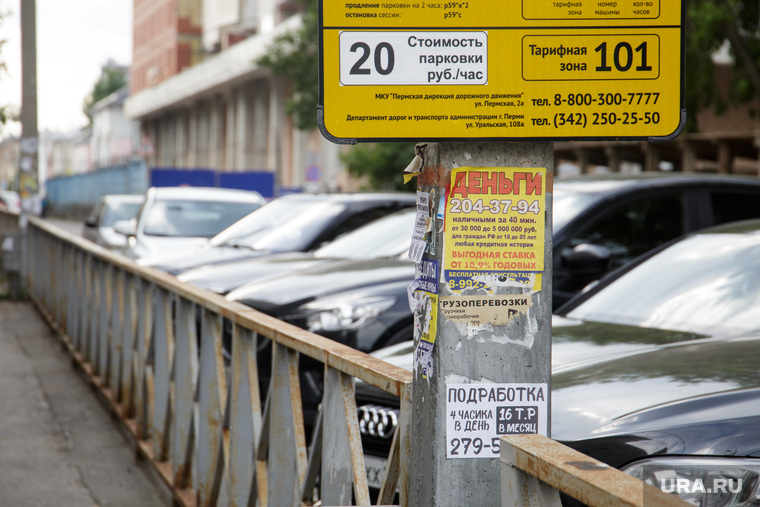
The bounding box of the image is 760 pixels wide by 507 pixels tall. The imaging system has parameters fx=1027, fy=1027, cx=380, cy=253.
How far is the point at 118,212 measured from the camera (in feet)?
51.9

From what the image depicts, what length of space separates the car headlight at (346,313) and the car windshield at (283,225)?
278 cm

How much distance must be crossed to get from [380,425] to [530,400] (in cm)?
153

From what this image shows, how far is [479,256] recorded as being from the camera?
2027mm

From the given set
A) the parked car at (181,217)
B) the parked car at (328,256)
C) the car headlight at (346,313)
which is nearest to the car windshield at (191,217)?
the parked car at (181,217)

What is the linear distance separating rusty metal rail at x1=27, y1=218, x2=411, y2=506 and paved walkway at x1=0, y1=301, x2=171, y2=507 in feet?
0.55

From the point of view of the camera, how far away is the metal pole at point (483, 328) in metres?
2.03

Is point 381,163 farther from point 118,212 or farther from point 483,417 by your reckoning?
point 483,417

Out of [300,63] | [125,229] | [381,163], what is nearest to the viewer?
[125,229]

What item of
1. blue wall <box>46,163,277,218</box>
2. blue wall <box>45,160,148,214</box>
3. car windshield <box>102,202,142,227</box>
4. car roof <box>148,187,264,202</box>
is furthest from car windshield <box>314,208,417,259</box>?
blue wall <box>45,160,148,214</box>

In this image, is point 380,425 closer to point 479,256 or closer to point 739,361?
point 739,361

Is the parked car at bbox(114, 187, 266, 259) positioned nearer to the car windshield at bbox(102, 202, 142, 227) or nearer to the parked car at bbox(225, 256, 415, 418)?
the car windshield at bbox(102, 202, 142, 227)

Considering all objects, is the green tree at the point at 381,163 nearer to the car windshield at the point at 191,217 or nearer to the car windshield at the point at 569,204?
the car windshield at the point at 191,217

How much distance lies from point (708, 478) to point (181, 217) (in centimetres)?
1053

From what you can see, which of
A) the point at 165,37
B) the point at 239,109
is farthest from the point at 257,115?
the point at 165,37
